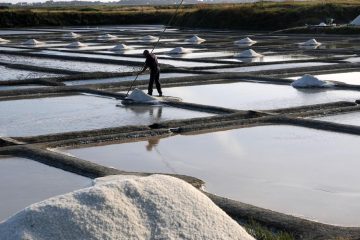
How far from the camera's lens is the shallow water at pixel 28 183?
4.18 metres

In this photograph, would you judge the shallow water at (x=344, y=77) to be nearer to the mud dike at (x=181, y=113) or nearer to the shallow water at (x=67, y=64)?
the mud dike at (x=181, y=113)

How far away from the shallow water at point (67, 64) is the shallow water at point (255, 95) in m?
3.03

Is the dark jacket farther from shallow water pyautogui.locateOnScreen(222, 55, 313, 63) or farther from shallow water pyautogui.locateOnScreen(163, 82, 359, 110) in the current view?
shallow water pyautogui.locateOnScreen(222, 55, 313, 63)

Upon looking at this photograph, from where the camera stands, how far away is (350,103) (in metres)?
7.94

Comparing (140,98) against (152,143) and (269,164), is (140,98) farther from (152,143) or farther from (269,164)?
(269,164)

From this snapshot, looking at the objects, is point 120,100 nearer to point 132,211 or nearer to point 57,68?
point 57,68

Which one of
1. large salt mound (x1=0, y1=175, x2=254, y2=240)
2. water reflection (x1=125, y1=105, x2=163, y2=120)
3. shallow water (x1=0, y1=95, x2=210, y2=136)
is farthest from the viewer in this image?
water reflection (x1=125, y1=105, x2=163, y2=120)

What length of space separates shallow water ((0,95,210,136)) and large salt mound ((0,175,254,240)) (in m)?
4.25

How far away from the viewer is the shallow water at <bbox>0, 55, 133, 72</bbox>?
13008 mm

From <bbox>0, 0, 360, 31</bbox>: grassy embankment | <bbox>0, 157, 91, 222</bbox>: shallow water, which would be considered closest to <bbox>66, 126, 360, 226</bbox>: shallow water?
<bbox>0, 157, 91, 222</bbox>: shallow water

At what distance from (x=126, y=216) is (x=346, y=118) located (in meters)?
5.19

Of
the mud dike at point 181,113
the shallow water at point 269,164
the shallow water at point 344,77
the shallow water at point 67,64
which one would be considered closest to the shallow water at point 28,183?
the mud dike at point 181,113

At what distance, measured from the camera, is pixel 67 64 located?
1413cm

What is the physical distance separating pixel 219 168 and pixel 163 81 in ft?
17.3
